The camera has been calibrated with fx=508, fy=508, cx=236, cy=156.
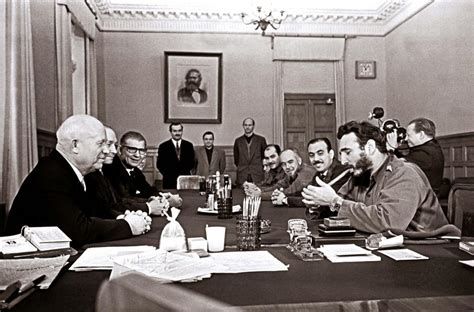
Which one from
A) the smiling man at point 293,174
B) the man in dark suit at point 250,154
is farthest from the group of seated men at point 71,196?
the man in dark suit at point 250,154

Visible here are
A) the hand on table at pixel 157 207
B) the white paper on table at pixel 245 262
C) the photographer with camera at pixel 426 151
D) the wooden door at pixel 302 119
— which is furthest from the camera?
the wooden door at pixel 302 119

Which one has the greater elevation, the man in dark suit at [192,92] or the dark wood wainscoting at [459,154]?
the man in dark suit at [192,92]

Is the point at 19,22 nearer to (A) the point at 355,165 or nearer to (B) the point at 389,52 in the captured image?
(A) the point at 355,165

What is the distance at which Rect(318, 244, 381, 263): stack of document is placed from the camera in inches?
72.1

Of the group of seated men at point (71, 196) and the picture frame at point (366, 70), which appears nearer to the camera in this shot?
the group of seated men at point (71, 196)

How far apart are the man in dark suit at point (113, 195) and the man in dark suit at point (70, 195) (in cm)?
46

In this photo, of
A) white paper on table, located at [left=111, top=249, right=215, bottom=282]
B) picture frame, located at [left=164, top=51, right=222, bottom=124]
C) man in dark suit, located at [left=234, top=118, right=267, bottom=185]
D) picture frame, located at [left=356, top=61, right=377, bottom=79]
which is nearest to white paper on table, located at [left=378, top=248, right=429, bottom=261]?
white paper on table, located at [left=111, top=249, right=215, bottom=282]

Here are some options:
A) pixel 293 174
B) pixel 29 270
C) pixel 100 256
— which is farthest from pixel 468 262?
pixel 293 174

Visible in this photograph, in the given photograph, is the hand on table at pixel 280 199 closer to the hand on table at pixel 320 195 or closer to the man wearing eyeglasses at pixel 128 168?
the man wearing eyeglasses at pixel 128 168

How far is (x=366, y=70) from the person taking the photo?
33.5 feet

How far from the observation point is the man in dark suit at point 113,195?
3.25m

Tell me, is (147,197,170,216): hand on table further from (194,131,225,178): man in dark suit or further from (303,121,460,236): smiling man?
(194,131,225,178): man in dark suit

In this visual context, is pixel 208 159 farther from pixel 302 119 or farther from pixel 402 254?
pixel 402 254

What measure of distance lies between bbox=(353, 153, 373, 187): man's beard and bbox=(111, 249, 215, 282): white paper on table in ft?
4.71
